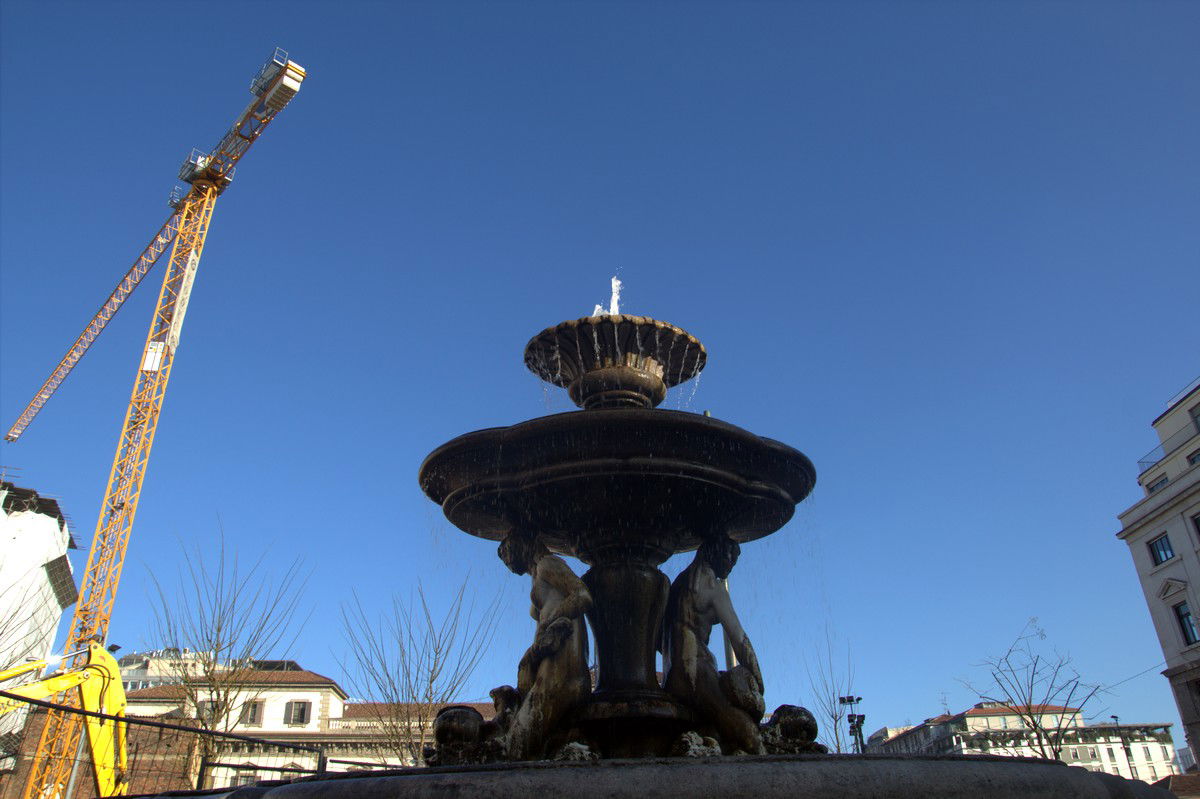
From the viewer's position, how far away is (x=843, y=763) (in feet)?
11.4

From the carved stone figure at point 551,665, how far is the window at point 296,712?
47.1m

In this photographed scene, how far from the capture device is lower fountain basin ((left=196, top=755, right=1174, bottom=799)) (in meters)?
3.33

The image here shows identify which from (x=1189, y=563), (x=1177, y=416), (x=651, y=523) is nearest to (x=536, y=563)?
(x=651, y=523)

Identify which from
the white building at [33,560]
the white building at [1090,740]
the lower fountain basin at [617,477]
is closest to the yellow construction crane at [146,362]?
the white building at [33,560]

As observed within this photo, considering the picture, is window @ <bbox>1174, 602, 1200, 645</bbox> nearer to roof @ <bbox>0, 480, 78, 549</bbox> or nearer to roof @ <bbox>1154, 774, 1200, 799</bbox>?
roof @ <bbox>1154, 774, 1200, 799</bbox>

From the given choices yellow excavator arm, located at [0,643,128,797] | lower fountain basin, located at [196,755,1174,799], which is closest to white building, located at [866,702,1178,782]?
yellow excavator arm, located at [0,643,128,797]

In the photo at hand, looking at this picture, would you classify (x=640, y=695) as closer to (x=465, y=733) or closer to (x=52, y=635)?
(x=465, y=733)

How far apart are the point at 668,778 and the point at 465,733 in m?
2.87

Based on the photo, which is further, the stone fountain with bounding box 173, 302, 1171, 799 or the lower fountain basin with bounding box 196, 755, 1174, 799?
the stone fountain with bounding box 173, 302, 1171, 799

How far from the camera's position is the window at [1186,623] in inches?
1337

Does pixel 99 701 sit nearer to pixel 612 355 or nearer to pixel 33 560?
pixel 612 355

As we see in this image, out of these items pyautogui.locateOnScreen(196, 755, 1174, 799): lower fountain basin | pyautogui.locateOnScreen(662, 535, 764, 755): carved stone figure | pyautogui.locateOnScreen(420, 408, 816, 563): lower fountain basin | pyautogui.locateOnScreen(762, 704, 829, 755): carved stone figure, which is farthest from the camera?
pyautogui.locateOnScreen(420, 408, 816, 563): lower fountain basin

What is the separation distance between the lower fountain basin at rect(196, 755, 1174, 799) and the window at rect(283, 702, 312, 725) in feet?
163

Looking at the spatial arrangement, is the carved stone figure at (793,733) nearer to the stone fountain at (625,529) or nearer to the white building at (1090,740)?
the stone fountain at (625,529)
